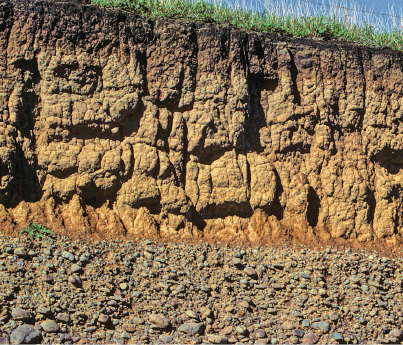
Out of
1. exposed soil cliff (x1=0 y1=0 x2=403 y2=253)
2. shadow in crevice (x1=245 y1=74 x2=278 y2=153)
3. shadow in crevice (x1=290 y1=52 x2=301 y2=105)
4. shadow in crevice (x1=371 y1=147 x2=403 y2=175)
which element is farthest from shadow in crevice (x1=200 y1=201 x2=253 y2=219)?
shadow in crevice (x1=371 y1=147 x2=403 y2=175)

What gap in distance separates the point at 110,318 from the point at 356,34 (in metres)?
5.42

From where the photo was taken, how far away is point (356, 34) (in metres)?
6.88

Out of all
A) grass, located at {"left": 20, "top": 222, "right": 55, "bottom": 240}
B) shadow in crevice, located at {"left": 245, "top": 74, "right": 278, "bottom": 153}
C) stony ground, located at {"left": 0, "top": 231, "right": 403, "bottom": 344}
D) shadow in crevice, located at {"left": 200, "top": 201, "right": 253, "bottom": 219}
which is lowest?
stony ground, located at {"left": 0, "top": 231, "right": 403, "bottom": 344}

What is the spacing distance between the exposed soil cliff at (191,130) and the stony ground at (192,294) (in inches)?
12.8

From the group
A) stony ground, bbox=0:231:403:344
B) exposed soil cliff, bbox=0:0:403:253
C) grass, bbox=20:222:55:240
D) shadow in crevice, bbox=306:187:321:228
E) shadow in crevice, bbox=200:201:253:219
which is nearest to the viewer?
stony ground, bbox=0:231:403:344

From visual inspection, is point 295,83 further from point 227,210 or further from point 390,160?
point 227,210

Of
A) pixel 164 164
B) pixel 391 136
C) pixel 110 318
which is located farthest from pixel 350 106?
pixel 110 318

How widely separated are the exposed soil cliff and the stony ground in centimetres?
32

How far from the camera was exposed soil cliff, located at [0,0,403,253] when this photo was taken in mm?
5102

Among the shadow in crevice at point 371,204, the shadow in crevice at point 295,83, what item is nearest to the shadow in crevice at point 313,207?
the shadow in crevice at point 371,204

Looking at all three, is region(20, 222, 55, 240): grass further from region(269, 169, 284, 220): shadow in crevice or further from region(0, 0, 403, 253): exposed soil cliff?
region(269, 169, 284, 220): shadow in crevice

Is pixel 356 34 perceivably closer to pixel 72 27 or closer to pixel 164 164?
pixel 164 164

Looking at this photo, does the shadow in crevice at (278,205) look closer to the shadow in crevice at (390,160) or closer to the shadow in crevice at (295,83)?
the shadow in crevice at (295,83)

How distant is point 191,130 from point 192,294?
1949 mm
